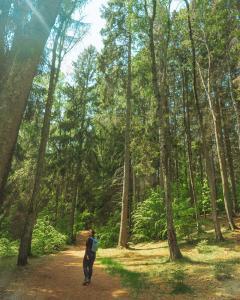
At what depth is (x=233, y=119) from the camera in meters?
21.7

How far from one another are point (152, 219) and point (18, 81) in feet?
52.3

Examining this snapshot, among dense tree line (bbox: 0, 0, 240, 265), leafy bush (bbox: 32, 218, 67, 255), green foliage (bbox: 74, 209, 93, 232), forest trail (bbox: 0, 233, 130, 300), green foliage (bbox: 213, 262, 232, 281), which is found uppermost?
dense tree line (bbox: 0, 0, 240, 265)

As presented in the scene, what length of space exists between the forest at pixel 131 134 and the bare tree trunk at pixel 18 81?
0.5 inches

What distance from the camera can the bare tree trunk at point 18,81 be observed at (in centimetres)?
360

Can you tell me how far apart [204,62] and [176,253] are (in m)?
11.7

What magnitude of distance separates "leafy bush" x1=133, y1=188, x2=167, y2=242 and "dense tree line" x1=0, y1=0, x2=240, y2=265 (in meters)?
0.08

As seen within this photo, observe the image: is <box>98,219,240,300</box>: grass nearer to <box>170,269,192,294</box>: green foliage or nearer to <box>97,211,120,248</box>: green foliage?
<box>170,269,192,294</box>: green foliage

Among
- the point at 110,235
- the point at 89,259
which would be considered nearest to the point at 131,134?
the point at 110,235

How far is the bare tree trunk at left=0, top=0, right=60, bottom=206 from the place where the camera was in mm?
3600

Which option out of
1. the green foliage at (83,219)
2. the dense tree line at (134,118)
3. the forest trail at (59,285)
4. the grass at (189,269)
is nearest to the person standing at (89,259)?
the forest trail at (59,285)

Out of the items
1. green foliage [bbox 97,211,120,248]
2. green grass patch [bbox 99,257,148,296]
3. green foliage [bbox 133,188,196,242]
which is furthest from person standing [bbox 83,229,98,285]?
green foliage [bbox 97,211,120,248]

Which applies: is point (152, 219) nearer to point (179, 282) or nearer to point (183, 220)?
point (183, 220)

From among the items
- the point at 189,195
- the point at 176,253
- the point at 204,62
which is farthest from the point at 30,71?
the point at 189,195

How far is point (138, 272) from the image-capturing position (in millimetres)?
10859
